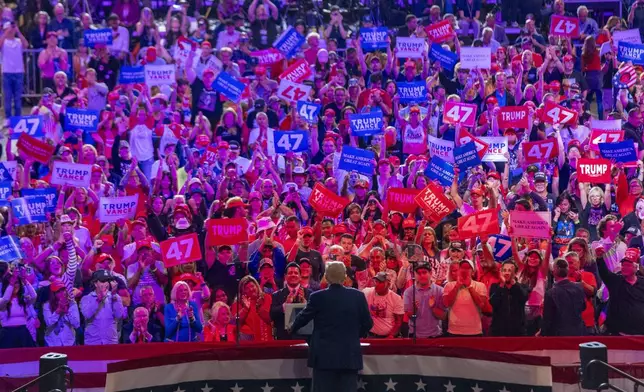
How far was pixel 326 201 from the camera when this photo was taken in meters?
19.0

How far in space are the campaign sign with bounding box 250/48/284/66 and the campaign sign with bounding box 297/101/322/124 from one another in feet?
8.39

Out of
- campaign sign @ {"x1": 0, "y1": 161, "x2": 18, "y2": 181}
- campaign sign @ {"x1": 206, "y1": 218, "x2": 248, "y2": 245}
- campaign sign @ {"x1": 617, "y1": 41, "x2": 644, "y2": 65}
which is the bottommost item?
campaign sign @ {"x1": 206, "y1": 218, "x2": 248, "y2": 245}

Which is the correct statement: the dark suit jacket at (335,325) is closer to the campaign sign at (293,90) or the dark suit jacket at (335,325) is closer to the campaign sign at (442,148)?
the campaign sign at (442,148)

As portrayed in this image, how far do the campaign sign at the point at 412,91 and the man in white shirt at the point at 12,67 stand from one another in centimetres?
630

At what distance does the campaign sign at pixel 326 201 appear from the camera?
19000 mm

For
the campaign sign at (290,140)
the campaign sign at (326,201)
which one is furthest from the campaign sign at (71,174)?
the campaign sign at (290,140)

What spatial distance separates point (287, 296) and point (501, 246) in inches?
134

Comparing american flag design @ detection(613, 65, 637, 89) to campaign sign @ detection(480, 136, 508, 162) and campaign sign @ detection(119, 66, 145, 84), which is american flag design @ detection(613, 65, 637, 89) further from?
campaign sign @ detection(119, 66, 145, 84)

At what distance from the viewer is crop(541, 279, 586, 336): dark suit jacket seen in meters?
15.7

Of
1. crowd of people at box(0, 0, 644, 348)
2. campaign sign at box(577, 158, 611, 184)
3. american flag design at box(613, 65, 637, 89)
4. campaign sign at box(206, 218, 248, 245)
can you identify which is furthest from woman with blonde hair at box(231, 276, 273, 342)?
american flag design at box(613, 65, 637, 89)

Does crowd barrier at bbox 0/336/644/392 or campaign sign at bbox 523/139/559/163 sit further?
campaign sign at bbox 523/139/559/163

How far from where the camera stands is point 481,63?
2436 cm

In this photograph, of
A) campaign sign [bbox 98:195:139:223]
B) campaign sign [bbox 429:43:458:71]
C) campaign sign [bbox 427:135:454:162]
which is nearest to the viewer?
campaign sign [bbox 98:195:139:223]

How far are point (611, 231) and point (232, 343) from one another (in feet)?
19.2
